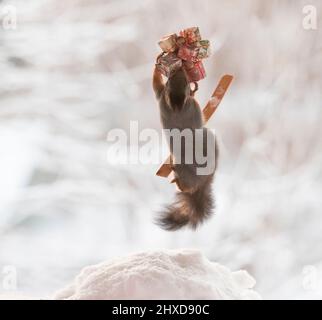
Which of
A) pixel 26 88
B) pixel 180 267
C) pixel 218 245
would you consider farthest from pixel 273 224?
pixel 26 88

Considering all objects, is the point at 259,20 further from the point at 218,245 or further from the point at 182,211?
the point at 182,211

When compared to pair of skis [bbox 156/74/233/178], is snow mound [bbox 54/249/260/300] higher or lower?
lower

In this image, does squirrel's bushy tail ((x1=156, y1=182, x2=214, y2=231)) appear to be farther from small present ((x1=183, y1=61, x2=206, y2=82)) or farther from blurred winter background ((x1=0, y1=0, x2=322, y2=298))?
blurred winter background ((x1=0, y1=0, x2=322, y2=298))

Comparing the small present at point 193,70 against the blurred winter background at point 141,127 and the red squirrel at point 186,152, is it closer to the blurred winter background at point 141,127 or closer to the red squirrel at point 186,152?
the red squirrel at point 186,152

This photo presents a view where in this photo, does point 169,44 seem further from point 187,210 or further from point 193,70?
point 187,210

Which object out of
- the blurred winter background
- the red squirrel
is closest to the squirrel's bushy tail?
the red squirrel

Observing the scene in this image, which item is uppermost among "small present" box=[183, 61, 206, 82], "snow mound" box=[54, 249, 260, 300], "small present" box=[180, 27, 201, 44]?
"small present" box=[180, 27, 201, 44]
